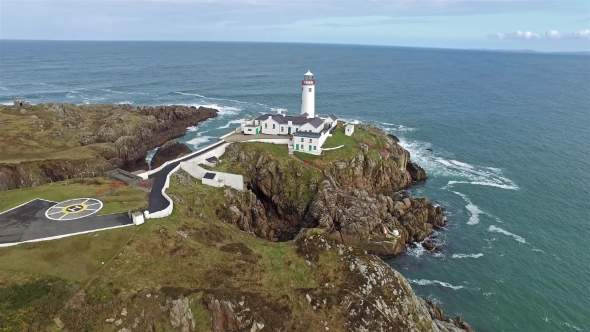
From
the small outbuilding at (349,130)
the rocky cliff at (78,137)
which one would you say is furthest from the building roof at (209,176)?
the small outbuilding at (349,130)

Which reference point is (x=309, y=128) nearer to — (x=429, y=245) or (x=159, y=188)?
(x=429, y=245)

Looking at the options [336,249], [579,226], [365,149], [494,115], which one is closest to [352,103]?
[494,115]

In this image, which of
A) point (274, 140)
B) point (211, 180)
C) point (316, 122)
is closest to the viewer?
point (211, 180)

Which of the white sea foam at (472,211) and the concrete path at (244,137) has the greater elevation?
the concrete path at (244,137)

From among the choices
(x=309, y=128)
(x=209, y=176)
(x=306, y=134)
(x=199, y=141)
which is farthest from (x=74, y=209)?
(x=199, y=141)

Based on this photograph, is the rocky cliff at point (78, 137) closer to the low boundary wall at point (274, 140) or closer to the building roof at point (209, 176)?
the building roof at point (209, 176)

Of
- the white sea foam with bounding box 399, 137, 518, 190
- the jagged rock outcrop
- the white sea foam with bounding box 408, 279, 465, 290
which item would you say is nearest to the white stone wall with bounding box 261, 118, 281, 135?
the white sea foam with bounding box 399, 137, 518, 190

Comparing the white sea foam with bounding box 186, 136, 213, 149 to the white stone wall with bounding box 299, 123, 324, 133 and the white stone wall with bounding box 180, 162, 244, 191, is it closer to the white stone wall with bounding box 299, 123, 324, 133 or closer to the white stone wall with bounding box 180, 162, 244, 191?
the white stone wall with bounding box 299, 123, 324, 133

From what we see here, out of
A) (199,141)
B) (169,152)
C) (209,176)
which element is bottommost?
(199,141)
